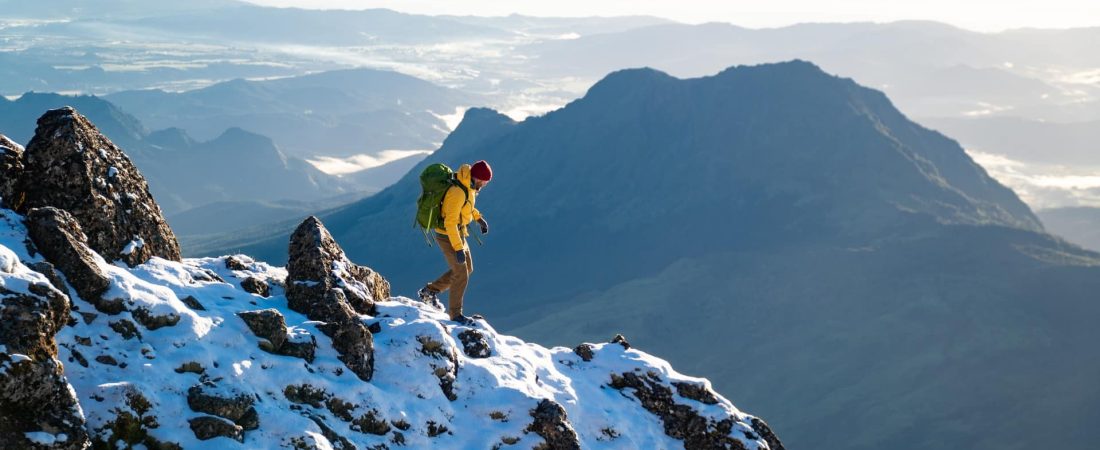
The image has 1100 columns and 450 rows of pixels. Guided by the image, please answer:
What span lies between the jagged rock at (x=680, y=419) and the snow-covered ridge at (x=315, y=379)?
0.32 ft

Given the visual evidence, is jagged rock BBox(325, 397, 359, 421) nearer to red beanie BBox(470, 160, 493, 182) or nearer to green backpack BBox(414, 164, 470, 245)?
green backpack BBox(414, 164, 470, 245)

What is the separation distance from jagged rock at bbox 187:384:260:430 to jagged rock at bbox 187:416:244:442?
0.79ft

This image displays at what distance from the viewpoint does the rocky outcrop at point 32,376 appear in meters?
13.7

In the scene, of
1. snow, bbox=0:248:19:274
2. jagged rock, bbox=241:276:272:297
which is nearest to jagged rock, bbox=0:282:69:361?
snow, bbox=0:248:19:274

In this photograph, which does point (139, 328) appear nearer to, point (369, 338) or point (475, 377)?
point (369, 338)

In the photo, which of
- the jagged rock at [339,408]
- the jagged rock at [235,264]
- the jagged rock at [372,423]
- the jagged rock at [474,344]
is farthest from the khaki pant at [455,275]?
the jagged rock at [339,408]

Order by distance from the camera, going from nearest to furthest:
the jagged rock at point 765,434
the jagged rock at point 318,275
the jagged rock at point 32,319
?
the jagged rock at point 32,319 → the jagged rock at point 318,275 → the jagged rock at point 765,434

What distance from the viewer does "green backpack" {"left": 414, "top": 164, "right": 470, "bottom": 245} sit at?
75.6ft

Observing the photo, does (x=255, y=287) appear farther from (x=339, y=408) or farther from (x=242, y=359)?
(x=339, y=408)

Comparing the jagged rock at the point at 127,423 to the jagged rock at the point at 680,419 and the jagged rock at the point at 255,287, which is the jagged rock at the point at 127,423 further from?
the jagged rock at the point at 680,419

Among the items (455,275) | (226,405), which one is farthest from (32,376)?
(455,275)

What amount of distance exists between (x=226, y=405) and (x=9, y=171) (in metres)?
7.54

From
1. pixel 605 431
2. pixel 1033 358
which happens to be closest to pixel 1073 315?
pixel 1033 358

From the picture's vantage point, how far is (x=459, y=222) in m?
23.7
